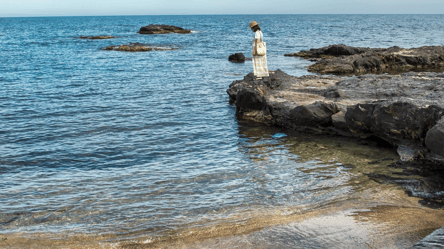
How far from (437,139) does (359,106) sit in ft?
8.90

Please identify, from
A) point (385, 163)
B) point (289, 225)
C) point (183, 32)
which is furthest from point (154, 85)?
point (183, 32)

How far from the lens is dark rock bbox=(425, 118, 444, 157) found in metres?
7.48

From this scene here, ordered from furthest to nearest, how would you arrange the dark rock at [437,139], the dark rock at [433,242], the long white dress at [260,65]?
the long white dress at [260,65]
the dark rock at [437,139]
the dark rock at [433,242]

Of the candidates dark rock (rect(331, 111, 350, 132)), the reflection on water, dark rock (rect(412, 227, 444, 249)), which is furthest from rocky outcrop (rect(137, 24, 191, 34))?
dark rock (rect(412, 227, 444, 249))

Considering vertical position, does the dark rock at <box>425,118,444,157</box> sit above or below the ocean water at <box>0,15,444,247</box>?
above

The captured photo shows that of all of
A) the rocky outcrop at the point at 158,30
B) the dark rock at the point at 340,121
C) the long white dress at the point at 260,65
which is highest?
the rocky outcrop at the point at 158,30

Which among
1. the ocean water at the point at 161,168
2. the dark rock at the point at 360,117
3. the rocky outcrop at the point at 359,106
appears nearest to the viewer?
the ocean water at the point at 161,168

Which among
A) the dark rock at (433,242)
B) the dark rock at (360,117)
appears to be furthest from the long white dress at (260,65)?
the dark rock at (433,242)

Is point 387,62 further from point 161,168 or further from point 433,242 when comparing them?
point 433,242

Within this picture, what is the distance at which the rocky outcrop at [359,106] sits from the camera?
28.5ft

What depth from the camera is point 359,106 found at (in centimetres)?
1006

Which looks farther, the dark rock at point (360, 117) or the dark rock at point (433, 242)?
the dark rock at point (360, 117)

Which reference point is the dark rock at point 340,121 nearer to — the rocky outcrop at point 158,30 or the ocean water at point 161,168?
the ocean water at point 161,168

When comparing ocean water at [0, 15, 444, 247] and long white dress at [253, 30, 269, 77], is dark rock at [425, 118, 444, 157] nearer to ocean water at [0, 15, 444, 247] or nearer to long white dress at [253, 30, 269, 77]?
ocean water at [0, 15, 444, 247]
